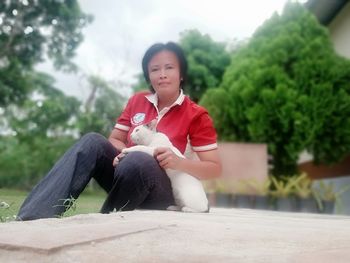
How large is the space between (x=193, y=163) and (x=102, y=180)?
43 centimetres

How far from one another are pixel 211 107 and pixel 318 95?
138 centimetres

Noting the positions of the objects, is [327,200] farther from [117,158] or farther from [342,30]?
[117,158]

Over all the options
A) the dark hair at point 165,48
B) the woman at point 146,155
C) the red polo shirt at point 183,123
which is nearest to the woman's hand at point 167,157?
the woman at point 146,155

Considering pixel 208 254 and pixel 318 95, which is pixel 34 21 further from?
pixel 208 254

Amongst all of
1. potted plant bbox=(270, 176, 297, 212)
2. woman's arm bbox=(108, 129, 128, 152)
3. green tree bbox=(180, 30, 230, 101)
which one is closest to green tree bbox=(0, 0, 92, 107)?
green tree bbox=(180, 30, 230, 101)

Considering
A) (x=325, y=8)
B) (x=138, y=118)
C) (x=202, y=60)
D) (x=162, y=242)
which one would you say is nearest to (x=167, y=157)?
(x=138, y=118)

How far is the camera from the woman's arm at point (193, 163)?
202cm

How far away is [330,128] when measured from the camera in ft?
20.1

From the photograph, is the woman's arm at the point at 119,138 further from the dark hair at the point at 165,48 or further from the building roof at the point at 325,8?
the building roof at the point at 325,8

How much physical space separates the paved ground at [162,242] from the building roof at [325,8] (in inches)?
250

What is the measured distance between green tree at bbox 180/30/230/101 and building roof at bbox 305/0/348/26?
2827mm

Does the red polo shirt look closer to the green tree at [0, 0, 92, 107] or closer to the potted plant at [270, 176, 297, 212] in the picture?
the potted plant at [270, 176, 297, 212]

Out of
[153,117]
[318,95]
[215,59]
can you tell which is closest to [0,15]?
[215,59]

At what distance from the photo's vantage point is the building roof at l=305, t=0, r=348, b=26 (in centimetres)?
732
